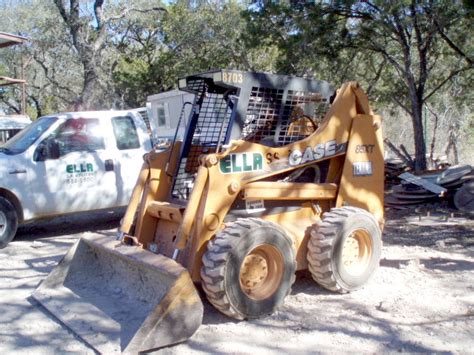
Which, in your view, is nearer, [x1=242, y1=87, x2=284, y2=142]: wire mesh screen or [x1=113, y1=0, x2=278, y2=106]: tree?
[x1=242, y1=87, x2=284, y2=142]: wire mesh screen

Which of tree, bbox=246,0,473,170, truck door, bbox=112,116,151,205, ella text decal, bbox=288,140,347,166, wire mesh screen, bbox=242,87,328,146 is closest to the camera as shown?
ella text decal, bbox=288,140,347,166

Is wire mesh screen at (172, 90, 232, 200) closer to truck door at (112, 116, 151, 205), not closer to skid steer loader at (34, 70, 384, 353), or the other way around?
skid steer loader at (34, 70, 384, 353)

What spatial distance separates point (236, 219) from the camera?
5.66 meters

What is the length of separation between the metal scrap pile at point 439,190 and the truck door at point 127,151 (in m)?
5.18

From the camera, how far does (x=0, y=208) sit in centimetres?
856

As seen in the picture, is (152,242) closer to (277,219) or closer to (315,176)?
(277,219)

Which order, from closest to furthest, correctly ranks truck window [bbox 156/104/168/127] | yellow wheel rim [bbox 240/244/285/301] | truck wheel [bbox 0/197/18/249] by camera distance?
1. yellow wheel rim [bbox 240/244/285/301]
2. truck wheel [bbox 0/197/18/249]
3. truck window [bbox 156/104/168/127]

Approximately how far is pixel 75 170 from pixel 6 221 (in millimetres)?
1276

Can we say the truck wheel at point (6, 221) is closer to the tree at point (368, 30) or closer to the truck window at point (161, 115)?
the tree at point (368, 30)

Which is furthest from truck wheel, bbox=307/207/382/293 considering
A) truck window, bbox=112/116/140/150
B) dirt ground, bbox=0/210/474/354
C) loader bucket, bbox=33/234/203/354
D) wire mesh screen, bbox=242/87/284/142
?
truck window, bbox=112/116/140/150

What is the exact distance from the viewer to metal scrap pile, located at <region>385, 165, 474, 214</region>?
35.4ft

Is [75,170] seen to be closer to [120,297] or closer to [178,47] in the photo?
[120,297]

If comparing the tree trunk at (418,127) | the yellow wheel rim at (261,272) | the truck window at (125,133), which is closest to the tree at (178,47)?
the tree trunk at (418,127)

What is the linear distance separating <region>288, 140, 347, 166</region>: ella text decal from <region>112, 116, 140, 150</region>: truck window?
4.50 m
